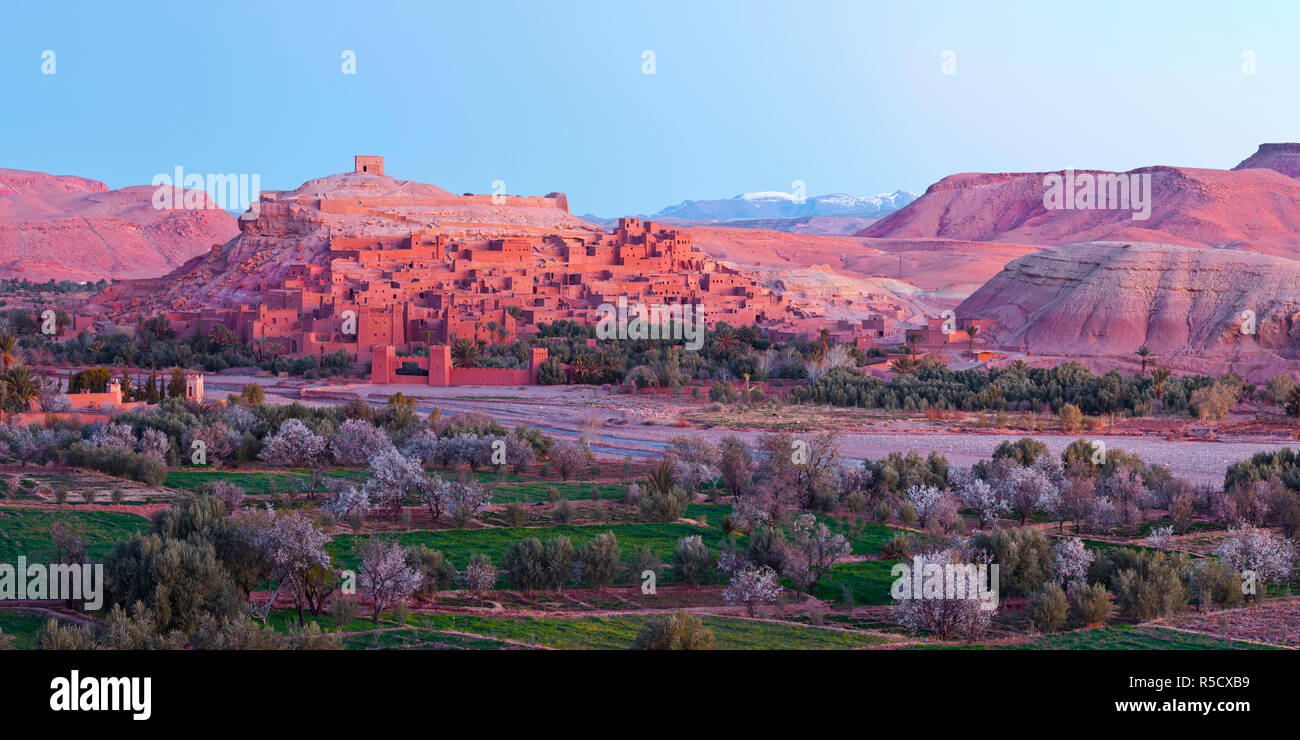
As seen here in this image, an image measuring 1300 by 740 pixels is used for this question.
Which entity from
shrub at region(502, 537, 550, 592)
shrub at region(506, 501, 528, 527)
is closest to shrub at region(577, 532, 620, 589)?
shrub at region(502, 537, 550, 592)

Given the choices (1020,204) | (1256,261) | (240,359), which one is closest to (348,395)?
(240,359)

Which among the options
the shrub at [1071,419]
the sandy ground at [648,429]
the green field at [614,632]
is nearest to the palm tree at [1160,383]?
the shrub at [1071,419]

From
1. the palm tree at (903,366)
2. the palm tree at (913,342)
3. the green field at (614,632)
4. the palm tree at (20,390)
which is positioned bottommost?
the green field at (614,632)

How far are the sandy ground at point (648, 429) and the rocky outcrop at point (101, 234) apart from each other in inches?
2753

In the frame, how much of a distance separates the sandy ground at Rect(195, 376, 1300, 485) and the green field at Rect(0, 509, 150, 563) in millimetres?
11070

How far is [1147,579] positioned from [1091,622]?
139 cm

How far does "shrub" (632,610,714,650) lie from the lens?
8.52 metres

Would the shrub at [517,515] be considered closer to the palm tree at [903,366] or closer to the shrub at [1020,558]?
the shrub at [1020,558]

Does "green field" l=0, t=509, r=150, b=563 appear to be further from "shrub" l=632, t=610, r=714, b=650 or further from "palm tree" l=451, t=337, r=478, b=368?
"palm tree" l=451, t=337, r=478, b=368

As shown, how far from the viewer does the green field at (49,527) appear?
1312 centimetres

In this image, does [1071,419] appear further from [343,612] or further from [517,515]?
[343,612]

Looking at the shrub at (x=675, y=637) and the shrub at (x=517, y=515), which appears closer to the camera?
the shrub at (x=675, y=637)

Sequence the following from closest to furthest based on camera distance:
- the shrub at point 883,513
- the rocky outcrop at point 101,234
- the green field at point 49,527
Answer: the green field at point 49,527 → the shrub at point 883,513 → the rocky outcrop at point 101,234

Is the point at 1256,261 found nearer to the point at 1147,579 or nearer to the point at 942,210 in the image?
the point at 1147,579
